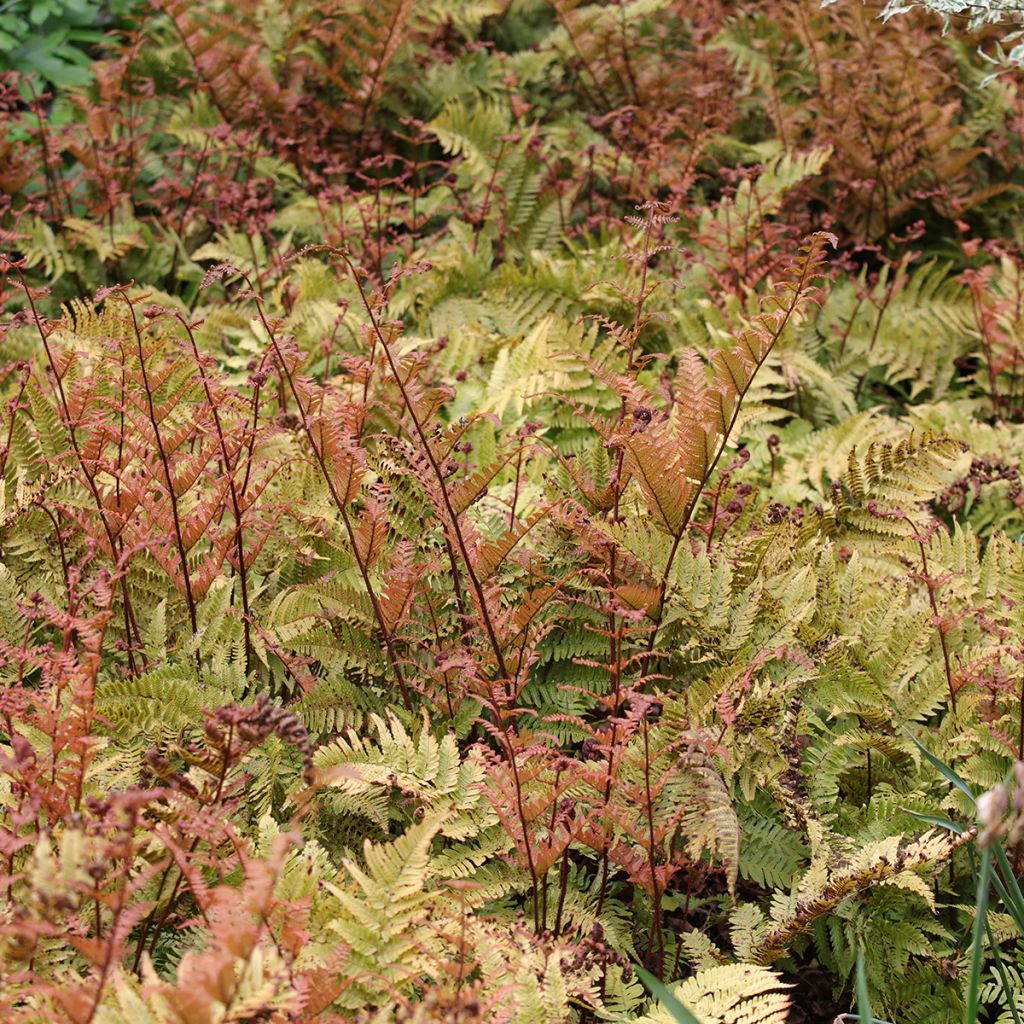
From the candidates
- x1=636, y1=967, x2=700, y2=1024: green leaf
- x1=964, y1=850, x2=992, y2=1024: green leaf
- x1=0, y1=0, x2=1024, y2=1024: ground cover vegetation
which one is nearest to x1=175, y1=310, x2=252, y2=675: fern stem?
x1=0, y1=0, x2=1024, y2=1024: ground cover vegetation

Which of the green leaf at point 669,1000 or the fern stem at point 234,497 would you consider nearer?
the green leaf at point 669,1000

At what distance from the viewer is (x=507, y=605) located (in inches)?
98.4

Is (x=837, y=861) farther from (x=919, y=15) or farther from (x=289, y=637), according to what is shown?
(x=919, y=15)

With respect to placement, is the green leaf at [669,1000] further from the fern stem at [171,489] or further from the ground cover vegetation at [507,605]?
the fern stem at [171,489]

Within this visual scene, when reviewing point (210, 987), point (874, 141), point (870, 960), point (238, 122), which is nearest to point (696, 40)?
point (874, 141)

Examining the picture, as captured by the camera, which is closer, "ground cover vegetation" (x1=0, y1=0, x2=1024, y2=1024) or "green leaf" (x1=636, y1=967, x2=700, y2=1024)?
"green leaf" (x1=636, y1=967, x2=700, y2=1024)

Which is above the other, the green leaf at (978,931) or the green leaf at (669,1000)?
the green leaf at (978,931)

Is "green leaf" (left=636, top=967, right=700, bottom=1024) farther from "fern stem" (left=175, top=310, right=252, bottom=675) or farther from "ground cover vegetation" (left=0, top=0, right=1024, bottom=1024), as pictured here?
"fern stem" (left=175, top=310, right=252, bottom=675)

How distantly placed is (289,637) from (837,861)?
3.88 feet

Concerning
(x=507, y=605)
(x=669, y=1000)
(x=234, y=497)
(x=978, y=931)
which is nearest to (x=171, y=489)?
(x=234, y=497)

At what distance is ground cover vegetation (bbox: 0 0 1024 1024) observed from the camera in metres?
1.75

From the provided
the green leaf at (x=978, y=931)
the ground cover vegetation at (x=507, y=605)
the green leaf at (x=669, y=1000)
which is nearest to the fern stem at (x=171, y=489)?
the ground cover vegetation at (x=507, y=605)

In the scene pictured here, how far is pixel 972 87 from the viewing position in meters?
4.94

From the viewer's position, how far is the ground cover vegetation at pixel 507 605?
1.75m
